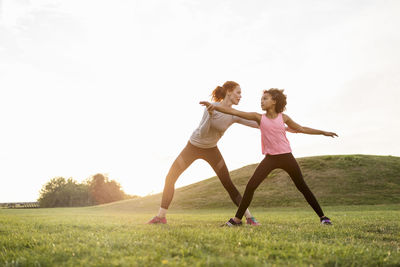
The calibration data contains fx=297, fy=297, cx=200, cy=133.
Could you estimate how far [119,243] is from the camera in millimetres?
4004

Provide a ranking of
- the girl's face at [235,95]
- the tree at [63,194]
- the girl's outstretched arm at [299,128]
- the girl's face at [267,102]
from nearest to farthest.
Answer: the girl's face at [267,102] → the girl's outstretched arm at [299,128] → the girl's face at [235,95] → the tree at [63,194]

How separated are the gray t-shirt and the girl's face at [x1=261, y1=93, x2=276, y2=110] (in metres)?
0.61

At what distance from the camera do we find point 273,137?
257 inches

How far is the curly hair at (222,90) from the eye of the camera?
738cm

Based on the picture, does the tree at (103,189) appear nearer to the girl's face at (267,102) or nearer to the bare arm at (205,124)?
the bare arm at (205,124)

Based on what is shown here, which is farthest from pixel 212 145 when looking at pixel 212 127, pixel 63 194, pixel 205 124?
pixel 63 194

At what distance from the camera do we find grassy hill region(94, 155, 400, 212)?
2952 cm

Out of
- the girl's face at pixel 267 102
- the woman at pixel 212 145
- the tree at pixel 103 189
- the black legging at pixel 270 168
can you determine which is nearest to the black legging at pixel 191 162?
the woman at pixel 212 145

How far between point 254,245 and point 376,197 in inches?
1198

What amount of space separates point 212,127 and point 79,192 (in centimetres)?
8443

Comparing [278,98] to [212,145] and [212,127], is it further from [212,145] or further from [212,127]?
[212,145]

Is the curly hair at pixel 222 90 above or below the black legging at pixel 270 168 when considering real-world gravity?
A: above

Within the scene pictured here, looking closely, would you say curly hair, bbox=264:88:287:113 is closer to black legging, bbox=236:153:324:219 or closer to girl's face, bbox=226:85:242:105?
girl's face, bbox=226:85:242:105

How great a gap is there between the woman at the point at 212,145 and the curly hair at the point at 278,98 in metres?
0.70
